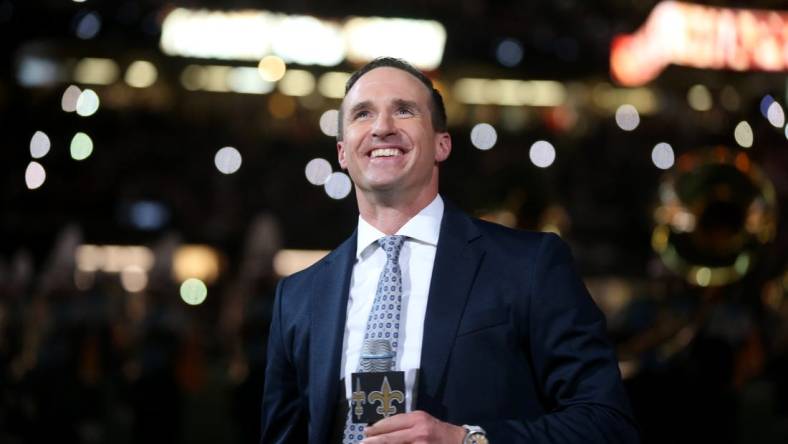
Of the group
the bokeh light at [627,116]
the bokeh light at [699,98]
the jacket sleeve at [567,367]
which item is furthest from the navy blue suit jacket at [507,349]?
the bokeh light at [627,116]

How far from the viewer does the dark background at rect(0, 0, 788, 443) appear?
33.8ft

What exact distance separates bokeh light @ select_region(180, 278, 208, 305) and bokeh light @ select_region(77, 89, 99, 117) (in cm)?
1627

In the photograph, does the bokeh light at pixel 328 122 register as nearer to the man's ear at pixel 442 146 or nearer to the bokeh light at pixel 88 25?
the bokeh light at pixel 88 25

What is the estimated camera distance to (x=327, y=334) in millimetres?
2820

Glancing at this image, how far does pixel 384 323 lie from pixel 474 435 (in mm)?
344

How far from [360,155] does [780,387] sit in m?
7.77

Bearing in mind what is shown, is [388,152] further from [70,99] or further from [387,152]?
[70,99]

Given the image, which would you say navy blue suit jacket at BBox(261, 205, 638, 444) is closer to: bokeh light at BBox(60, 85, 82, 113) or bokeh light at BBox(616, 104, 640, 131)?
bokeh light at BBox(60, 85, 82, 113)

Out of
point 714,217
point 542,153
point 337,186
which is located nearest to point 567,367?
point 714,217

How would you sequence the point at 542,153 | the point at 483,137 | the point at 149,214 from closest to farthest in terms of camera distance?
the point at 149,214 < the point at 542,153 < the point at 483,137

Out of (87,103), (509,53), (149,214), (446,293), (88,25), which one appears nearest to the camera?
(446,293)

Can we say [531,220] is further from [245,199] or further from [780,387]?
[245,199]

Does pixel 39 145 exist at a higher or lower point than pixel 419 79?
higher

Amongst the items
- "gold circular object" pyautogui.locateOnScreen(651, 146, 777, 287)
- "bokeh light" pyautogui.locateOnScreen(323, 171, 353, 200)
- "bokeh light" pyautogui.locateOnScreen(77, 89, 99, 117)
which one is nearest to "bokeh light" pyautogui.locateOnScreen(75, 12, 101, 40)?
"bokeh light" pyautogui.locateOnScreen(77, 89, 99, 117)
